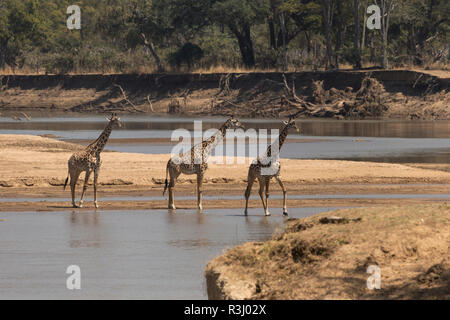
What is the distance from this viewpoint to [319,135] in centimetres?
4356

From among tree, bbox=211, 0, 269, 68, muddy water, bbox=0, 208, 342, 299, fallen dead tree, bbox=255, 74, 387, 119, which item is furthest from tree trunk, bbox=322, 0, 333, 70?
muddy water, bbox=0, 208, 342, 299

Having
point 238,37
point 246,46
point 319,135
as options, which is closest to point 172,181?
point 319,135

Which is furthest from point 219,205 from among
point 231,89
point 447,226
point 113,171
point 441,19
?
point 441,19

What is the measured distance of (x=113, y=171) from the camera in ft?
86.1

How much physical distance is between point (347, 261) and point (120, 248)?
593cm

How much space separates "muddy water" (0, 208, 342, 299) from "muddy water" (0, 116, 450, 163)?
13659mm

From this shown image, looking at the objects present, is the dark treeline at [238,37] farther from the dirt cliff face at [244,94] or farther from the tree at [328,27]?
the dirt cliff face at [244,94]

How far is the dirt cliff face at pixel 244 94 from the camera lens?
5694 cm

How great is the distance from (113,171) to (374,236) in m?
15.6

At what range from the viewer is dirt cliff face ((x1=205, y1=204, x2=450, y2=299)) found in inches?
392

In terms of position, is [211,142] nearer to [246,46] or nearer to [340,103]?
[340,103]

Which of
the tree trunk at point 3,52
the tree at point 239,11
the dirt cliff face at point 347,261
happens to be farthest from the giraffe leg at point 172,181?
the tree trunk at point 3,52

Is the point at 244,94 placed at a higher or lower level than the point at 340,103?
higher
